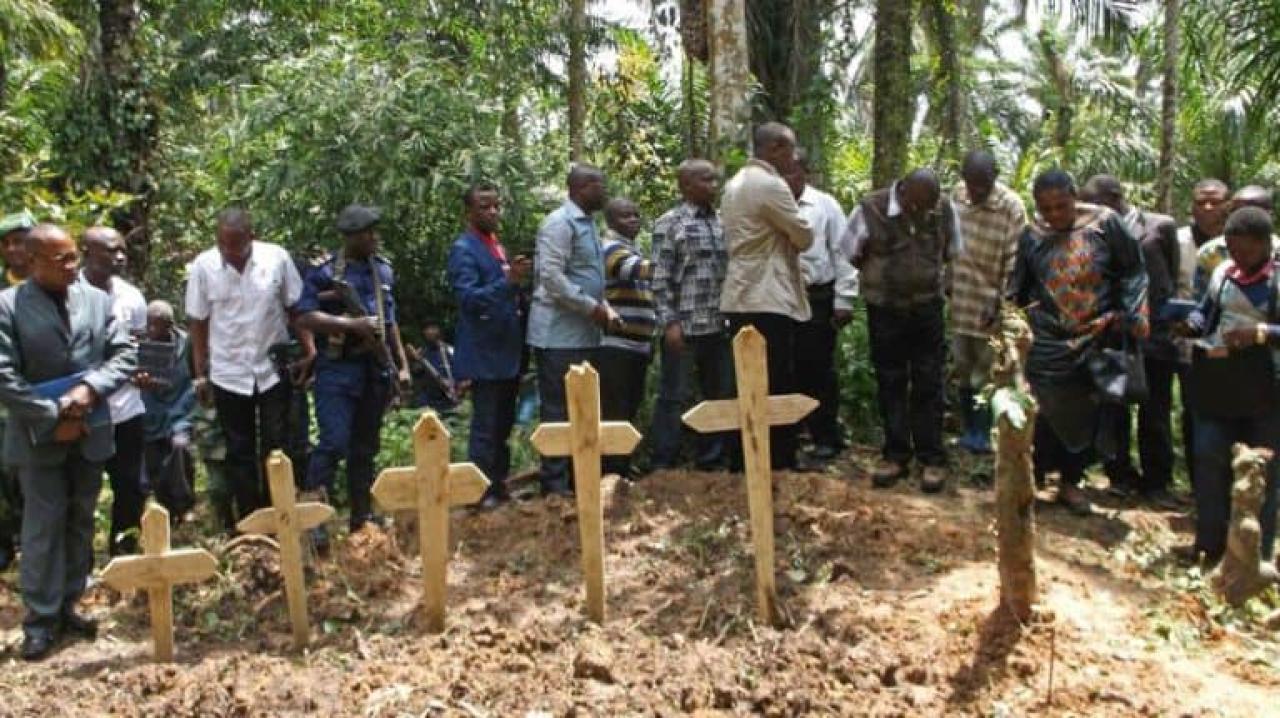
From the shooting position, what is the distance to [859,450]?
7445mm

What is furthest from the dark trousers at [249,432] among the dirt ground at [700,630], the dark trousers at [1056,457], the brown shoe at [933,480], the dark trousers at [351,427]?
the dark trousers at [1056,457]

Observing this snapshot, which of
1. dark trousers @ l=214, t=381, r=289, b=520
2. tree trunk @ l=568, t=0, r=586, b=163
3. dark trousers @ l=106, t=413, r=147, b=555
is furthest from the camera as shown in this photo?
tree trunk @ l=568, t=0, r=586, b=163

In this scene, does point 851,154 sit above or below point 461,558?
above

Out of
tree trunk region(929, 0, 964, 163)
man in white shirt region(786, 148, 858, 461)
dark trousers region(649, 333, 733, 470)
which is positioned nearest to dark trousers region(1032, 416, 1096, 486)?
man in white shirt region(786, 148, 858, 461)

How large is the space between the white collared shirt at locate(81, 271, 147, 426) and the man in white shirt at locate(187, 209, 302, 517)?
0.98ft

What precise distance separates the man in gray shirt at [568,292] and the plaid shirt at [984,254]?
2.14 metres

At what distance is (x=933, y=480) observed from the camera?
20.6 feet

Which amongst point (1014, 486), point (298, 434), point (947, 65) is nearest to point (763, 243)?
point (1014, 486)

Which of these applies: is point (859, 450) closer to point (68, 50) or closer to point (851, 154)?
point (68, 50)

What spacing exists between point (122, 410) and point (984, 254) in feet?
15.5

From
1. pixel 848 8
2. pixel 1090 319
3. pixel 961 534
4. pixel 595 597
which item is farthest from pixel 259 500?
pixel 848 8

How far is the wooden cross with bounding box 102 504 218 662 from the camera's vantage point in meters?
4.36

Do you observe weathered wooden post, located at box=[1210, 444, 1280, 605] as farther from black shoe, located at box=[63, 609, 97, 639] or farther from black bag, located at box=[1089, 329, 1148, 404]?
black shoe, located at box=[63, 609, 97, 639]

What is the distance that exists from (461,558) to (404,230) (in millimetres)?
5439
